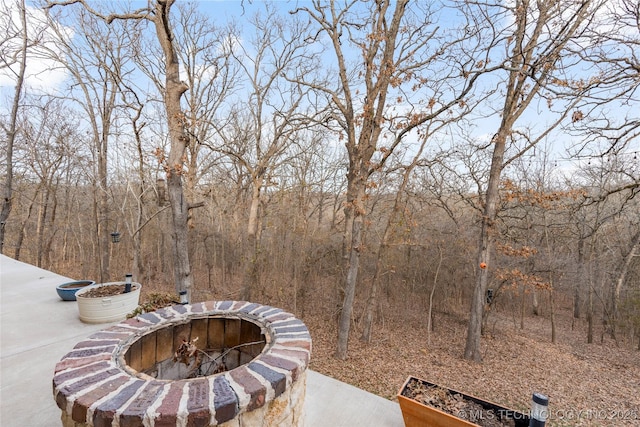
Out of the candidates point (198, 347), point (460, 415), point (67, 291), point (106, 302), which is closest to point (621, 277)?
point (460, 415)

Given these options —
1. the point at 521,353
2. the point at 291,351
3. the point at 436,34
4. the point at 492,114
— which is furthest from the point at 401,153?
the point at 291,351

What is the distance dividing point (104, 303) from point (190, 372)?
2.11m

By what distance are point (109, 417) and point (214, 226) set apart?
34.6 feet

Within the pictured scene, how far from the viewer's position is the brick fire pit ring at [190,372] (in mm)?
1164

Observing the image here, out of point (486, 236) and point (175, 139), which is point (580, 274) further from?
point (175, 139)

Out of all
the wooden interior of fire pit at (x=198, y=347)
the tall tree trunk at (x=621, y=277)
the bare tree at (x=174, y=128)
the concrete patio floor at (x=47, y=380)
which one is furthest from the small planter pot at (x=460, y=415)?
the tall tree trunk at (x=621, y=277)

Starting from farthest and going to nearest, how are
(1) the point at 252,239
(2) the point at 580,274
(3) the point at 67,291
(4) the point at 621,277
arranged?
1. (2) the point at 580,274
2. (4) the point at 621,277
3. (1) the point at 252,239
4. (3) the point at 67,291

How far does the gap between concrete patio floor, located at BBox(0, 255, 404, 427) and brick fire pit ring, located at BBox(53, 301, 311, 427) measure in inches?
32.8

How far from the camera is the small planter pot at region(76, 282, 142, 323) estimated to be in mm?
3434

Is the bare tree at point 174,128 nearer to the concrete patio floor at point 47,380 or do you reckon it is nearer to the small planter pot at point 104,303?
the small planter pot at point 104,303

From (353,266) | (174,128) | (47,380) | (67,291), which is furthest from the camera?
(353,266)

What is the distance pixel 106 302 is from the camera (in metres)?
3.45

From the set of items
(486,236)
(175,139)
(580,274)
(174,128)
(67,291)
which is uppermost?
(174,128)

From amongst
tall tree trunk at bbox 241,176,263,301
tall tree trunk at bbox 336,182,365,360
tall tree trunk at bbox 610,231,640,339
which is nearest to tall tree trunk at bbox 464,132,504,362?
tall tree trunk at bbox 336,182,365,360
